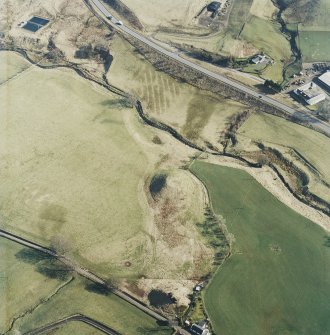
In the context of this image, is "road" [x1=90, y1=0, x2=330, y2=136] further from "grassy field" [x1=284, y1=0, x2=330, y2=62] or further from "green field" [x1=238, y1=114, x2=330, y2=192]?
"grassy field" [x1=284, y1=0, x2=330, y2=62]

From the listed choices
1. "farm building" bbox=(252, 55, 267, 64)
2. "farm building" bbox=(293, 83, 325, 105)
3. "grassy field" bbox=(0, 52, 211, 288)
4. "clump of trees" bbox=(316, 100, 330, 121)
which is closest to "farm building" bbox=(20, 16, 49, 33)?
"grassy field" bbox=(0, 52, 211, 288)

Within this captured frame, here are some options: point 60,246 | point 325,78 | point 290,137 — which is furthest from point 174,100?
point 60,246

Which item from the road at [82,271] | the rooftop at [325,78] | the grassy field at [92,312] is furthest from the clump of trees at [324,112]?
the grassy field at [92,312]

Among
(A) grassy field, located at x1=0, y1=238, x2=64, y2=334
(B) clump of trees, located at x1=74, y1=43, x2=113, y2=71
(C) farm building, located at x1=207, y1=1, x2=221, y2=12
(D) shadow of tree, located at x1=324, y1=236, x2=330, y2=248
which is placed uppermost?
(C) farm building, located at x1=207, y1=1, x2=221, y2=12

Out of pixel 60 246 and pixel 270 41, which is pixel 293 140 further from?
pixel 60 246

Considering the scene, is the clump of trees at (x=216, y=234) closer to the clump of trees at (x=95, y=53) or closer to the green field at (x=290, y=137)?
the green field at (x=290, y=137)

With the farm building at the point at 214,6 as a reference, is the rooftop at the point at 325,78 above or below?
below

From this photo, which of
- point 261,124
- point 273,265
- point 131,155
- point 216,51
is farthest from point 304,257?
point 216,51
